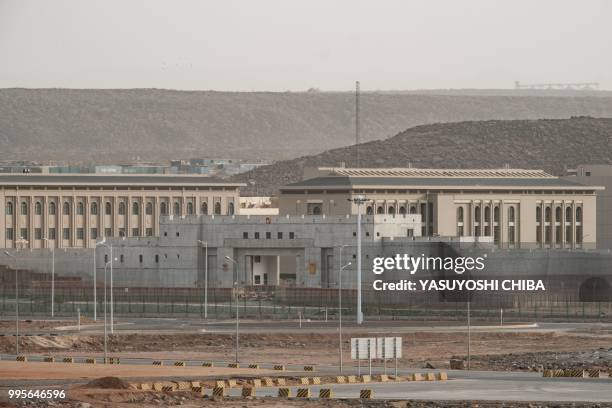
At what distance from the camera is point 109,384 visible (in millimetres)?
84562

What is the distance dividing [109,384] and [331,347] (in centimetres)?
3757

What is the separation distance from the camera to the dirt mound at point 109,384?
84.1 meters

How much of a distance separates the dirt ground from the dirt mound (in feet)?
78.0

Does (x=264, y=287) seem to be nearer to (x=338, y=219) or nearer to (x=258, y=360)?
(x=338, y=219)

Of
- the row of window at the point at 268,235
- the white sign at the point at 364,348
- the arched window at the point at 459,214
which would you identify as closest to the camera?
the white sign at the point at 364,348

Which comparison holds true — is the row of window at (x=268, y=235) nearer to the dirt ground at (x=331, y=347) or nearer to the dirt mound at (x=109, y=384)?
the dirt ground at (x=331, y=347)

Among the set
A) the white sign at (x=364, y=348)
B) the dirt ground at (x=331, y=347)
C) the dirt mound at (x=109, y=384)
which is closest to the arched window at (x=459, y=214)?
the dirt ground at (x=331, y=347)

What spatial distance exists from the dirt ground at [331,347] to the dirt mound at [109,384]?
2379 cm

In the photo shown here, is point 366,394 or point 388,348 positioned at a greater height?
point 388,348

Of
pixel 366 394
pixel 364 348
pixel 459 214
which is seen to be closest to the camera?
pixel 366 394

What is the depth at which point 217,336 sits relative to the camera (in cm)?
12575

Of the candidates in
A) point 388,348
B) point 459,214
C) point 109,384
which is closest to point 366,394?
point 388,348

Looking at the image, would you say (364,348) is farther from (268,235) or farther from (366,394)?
(268,235)

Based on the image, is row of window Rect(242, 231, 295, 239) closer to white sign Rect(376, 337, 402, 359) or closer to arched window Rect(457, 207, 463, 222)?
arched window Rect(457, 207, 463, 222)
